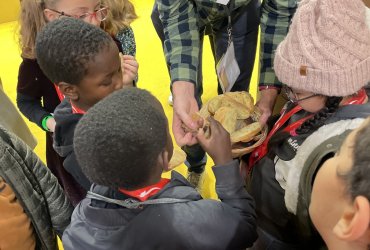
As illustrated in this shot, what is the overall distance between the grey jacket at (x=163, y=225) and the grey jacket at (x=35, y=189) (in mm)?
241

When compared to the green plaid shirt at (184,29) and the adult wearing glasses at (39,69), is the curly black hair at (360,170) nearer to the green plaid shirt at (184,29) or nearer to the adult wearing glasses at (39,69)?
the adult wearing glasses at (39,69)

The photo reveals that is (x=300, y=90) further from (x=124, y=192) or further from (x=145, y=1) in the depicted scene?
(x=145, y=1)

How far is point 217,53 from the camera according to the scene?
6.82 ft

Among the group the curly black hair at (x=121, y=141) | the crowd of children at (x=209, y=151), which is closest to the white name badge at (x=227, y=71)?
the crowd of children at (x=209, y=151)

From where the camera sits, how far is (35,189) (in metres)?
1.27

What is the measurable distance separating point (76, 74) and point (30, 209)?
1.41 ft

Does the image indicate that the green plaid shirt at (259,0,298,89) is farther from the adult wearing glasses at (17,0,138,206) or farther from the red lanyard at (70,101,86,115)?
the red lanyard at (70,101,86,115)

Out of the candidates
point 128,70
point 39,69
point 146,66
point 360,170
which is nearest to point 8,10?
point 146,66

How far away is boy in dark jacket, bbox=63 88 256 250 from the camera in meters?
0.93

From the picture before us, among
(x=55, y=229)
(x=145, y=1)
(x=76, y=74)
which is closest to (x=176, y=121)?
(x=76, y=74)

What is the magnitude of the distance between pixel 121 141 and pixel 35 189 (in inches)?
19.8

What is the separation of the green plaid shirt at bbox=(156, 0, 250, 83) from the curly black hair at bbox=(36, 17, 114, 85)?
0.48 metres

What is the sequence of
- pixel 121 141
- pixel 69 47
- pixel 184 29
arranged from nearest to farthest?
pixel 121 141, pixel 69 47, pixel 184 29

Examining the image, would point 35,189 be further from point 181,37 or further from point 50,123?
point 181,37
